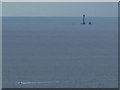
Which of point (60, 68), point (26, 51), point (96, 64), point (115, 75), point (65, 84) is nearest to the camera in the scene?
point (65, 84)

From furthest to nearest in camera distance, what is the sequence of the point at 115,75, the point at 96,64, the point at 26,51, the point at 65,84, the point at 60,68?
the point at 26,51
the point at 96,64
the point at 60,68
the point at 115,75
the point at 65,84

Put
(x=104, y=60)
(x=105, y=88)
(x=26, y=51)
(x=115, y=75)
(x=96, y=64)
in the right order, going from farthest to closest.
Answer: (x=26, y=51) < (x=104, y=60) < (x=96, y=64) < (x=115, y=75) < (x=105, y=88)

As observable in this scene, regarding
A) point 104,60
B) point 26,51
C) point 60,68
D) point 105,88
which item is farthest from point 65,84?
point 26,51

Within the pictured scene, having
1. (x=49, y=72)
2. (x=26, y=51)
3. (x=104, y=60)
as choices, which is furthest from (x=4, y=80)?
(x=26, y=51)

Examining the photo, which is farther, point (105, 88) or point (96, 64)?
point (96, 64)

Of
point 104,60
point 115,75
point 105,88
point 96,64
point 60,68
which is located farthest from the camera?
point 104,60

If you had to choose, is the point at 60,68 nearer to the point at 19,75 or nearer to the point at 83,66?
the point at 83,66

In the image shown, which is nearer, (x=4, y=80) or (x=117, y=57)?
(x=4, y=80)

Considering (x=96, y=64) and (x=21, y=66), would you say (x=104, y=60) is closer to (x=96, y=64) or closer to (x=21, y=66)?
(x=96, y=64)
